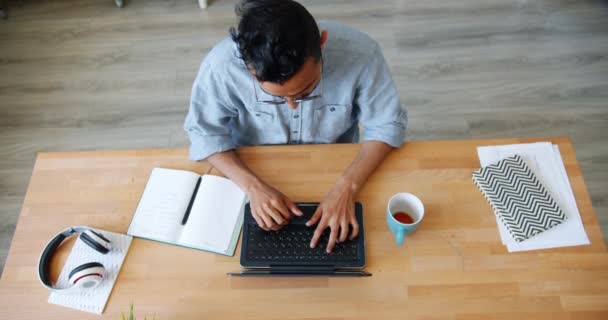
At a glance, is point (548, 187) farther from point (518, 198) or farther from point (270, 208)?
point (270, 208)

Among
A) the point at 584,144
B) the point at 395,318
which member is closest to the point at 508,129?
the point at 584,144

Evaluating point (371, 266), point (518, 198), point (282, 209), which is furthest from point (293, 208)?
point (518, 198)

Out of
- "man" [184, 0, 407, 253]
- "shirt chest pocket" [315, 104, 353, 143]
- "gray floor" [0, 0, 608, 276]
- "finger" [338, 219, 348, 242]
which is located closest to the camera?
"man" [184, 0, 407, 253]

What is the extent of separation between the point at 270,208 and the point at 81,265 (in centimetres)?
49

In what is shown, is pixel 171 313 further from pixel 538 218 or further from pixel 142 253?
pixel 538 218

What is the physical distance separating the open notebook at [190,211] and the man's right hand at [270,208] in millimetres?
63

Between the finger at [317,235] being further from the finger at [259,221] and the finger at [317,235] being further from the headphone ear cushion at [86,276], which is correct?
the headphone ear cushion at [86,276]

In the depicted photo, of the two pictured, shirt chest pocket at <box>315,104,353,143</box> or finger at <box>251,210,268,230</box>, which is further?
shirt chest pocket at <box>315,104,353,143</box>


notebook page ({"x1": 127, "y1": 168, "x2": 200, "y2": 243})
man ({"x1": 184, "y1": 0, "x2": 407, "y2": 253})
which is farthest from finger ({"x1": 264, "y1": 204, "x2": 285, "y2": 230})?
notebook page ({"x1": 127, "y1": 168, "x2": 200, "y2": 243})

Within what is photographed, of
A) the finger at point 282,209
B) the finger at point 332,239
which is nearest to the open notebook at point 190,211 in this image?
the finger at point 282,209

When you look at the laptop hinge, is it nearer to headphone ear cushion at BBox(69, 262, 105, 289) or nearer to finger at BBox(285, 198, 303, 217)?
finger at BBox(285, 198, 303, 217)

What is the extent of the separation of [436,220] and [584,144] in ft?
4.78

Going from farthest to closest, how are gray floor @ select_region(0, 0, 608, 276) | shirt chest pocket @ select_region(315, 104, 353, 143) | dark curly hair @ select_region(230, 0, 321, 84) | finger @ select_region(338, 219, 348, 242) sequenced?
gray floor @ select_region(0, 0, 608, 276)
shirt chest pocket @ select_region(315, 104, 353, 143)
finger @ select_region(338, 219, 348, 242)
dark curly hair @ select_region(230, 0, 321, 84)

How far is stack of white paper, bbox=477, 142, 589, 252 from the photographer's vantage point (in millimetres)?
1035
